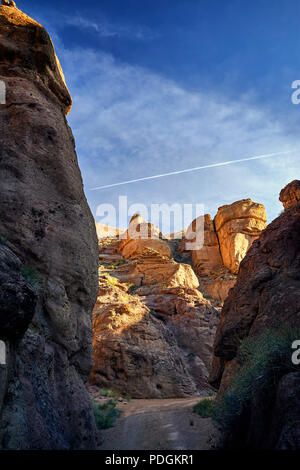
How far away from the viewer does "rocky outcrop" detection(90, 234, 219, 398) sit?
1612cm

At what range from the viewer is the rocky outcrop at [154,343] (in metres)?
16.1

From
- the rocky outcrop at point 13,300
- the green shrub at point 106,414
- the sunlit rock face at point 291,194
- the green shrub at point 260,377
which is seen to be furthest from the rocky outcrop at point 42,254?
the sunlit rock face at point 291,194

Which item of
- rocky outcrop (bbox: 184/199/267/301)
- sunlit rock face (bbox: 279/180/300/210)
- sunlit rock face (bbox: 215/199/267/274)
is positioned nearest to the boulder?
sunlit rock face (bbox: 279/180/300/210)

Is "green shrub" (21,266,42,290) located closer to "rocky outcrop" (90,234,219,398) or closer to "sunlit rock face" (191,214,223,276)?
"rocky outcrop" (90,234,219,398)

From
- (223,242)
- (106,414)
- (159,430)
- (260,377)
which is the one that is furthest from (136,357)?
(223,242)

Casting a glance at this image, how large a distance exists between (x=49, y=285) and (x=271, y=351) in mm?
5303

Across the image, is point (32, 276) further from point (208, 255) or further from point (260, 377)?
point (208, 255)

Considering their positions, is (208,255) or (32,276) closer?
(32,276)

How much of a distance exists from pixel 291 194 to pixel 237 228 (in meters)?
29.5

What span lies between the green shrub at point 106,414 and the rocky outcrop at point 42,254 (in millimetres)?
2698

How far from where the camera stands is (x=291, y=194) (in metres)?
13.8

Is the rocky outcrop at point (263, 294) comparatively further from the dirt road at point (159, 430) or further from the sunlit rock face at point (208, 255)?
the sunlit rock face at point (208, 255)

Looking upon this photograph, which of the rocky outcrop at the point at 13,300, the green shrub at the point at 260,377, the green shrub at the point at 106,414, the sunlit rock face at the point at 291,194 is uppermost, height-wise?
the sunlit rock face at the point at 291,194

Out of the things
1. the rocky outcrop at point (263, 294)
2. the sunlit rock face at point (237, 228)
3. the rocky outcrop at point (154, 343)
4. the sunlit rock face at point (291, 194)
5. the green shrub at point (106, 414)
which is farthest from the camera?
the sunlit rock face at point (237, 228)
